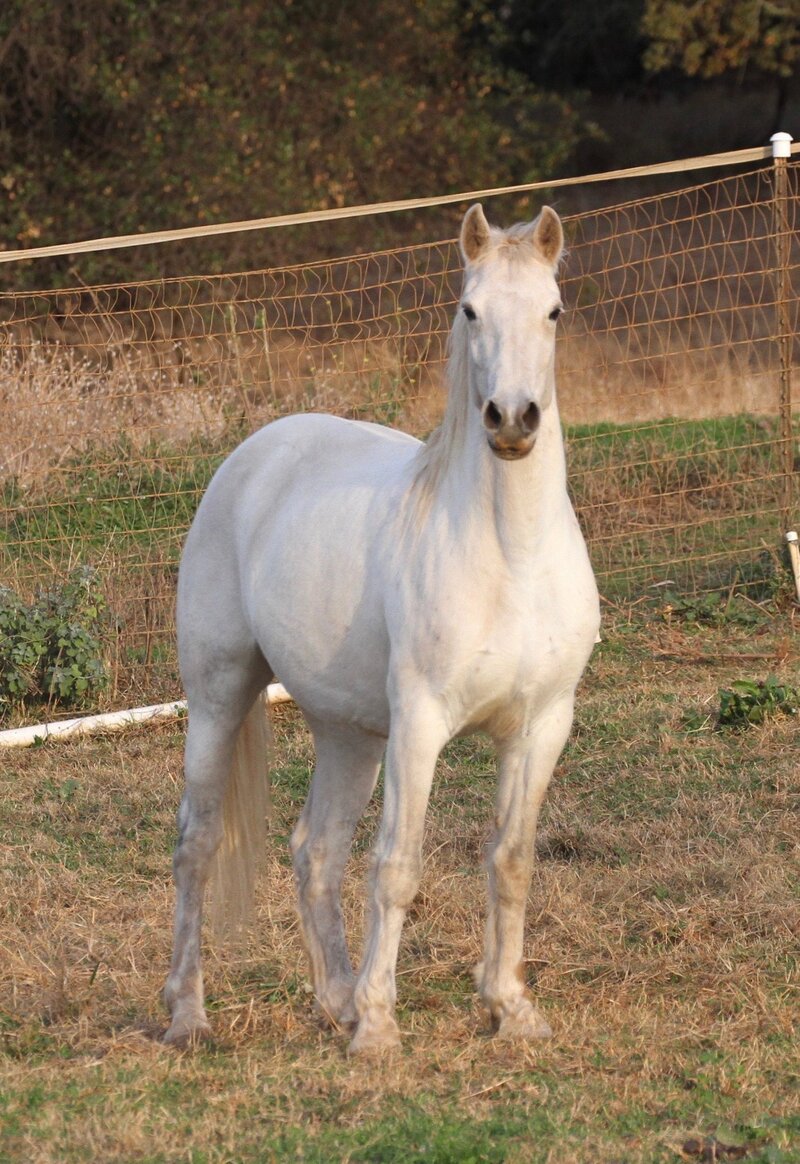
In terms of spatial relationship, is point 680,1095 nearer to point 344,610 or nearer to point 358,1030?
point 358,1030

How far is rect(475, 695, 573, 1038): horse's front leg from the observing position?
10.4 ft

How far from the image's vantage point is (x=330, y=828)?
144 inches

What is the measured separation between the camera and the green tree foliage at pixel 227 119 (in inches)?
556

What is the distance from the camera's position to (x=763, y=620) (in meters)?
6.80

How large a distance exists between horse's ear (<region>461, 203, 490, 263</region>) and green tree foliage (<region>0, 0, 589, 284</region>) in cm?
1185

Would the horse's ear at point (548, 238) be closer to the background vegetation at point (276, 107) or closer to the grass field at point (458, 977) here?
the grass field at point (458, 977)

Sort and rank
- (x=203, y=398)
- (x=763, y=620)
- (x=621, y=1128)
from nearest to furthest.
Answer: (x=621, y=1128) < (x=763, y=620) < (x=203, y=398)

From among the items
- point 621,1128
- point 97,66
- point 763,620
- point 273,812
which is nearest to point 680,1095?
point 621,1128

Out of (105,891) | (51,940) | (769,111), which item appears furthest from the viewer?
(769,111)

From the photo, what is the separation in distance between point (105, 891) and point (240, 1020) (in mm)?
961

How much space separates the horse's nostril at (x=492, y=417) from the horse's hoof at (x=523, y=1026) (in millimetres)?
1319

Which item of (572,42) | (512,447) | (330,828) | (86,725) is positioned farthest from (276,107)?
(512,447)

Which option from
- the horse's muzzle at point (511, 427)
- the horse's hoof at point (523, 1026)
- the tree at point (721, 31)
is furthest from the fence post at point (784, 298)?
the tree at point (721, 31)

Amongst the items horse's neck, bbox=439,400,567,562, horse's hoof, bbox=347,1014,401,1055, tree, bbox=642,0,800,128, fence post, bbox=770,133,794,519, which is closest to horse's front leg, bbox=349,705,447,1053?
horse's hoof, bbox=347,1014,401,1055
